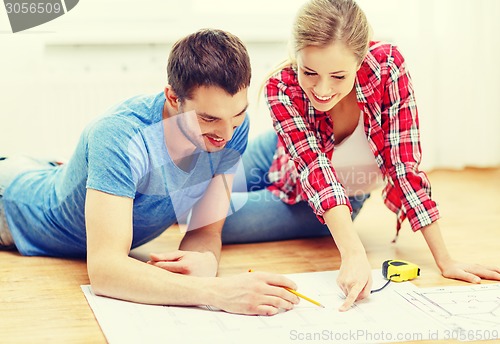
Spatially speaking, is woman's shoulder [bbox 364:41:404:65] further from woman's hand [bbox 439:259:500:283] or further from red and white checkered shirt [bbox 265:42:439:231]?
woman's hand [bbox 439:259:500:283]

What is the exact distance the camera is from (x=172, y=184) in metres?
1.51

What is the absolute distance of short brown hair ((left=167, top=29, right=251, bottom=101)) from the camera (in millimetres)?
1305

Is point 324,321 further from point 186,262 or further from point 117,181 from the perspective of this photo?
point 117,181

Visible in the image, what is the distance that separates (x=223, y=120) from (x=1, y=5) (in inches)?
56.4

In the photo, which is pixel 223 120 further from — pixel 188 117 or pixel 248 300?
pixel 248 300

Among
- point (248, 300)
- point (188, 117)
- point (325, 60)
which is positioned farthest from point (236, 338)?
point (325, 60)

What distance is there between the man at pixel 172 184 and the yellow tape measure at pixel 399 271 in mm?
301

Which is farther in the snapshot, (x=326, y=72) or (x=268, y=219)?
(x=268, y=219)

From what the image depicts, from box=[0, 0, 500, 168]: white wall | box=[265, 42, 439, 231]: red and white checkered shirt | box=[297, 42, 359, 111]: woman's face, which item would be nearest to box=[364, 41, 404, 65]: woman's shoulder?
box=[265, 42, 439, 231]: red and white checkered shirt

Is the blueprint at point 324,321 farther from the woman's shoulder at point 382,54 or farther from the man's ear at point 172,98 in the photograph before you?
the woman's shoulder at point 382,54

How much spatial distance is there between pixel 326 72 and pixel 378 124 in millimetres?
250

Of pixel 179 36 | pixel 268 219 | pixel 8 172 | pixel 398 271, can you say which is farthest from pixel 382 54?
pixel 179 36

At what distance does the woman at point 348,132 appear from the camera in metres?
1.44

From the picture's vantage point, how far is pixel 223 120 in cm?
135
